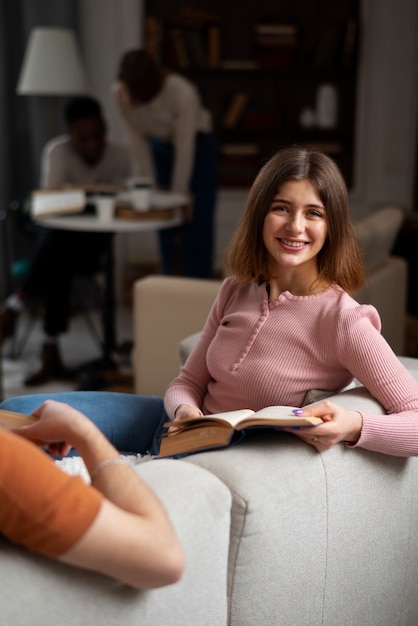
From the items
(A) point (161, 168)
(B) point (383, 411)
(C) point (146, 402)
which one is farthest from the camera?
(A) point (161, 168)

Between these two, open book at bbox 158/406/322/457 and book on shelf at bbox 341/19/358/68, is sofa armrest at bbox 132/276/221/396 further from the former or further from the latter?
book on shelf at bbox 341/19/358/68

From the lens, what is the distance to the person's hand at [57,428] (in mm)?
1173

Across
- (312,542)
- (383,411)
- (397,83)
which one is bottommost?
(312,542)

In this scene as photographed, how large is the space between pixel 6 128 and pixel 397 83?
2.33 metres

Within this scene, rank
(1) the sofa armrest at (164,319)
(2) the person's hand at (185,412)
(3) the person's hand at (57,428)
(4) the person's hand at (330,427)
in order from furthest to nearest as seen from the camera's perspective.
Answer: (1) the sofa armrest at (164,319) < (2) the person's hand at (185,412) < (4) the person's hand at (330,427) < (3) the person's hand at (57,428)

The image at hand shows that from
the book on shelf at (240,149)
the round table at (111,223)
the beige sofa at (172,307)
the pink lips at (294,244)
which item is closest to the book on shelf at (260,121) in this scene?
the book on shelf at (240,149)

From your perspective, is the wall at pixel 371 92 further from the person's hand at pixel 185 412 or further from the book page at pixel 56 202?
the person's hand at pixel 185 412

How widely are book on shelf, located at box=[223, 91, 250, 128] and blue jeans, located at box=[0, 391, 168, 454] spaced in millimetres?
3980

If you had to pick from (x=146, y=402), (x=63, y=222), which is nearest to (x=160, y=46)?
(x=63, y=222)

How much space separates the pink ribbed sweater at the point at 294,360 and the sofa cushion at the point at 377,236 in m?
1.31

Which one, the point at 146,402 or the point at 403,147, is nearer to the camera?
the point at 146,402

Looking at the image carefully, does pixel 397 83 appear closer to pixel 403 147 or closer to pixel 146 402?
pixel 403 147

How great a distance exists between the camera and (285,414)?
1324 mm

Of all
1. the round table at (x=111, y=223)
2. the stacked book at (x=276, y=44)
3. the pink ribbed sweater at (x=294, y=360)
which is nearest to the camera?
the pink ribbed sweater at (x=294, y=360)
